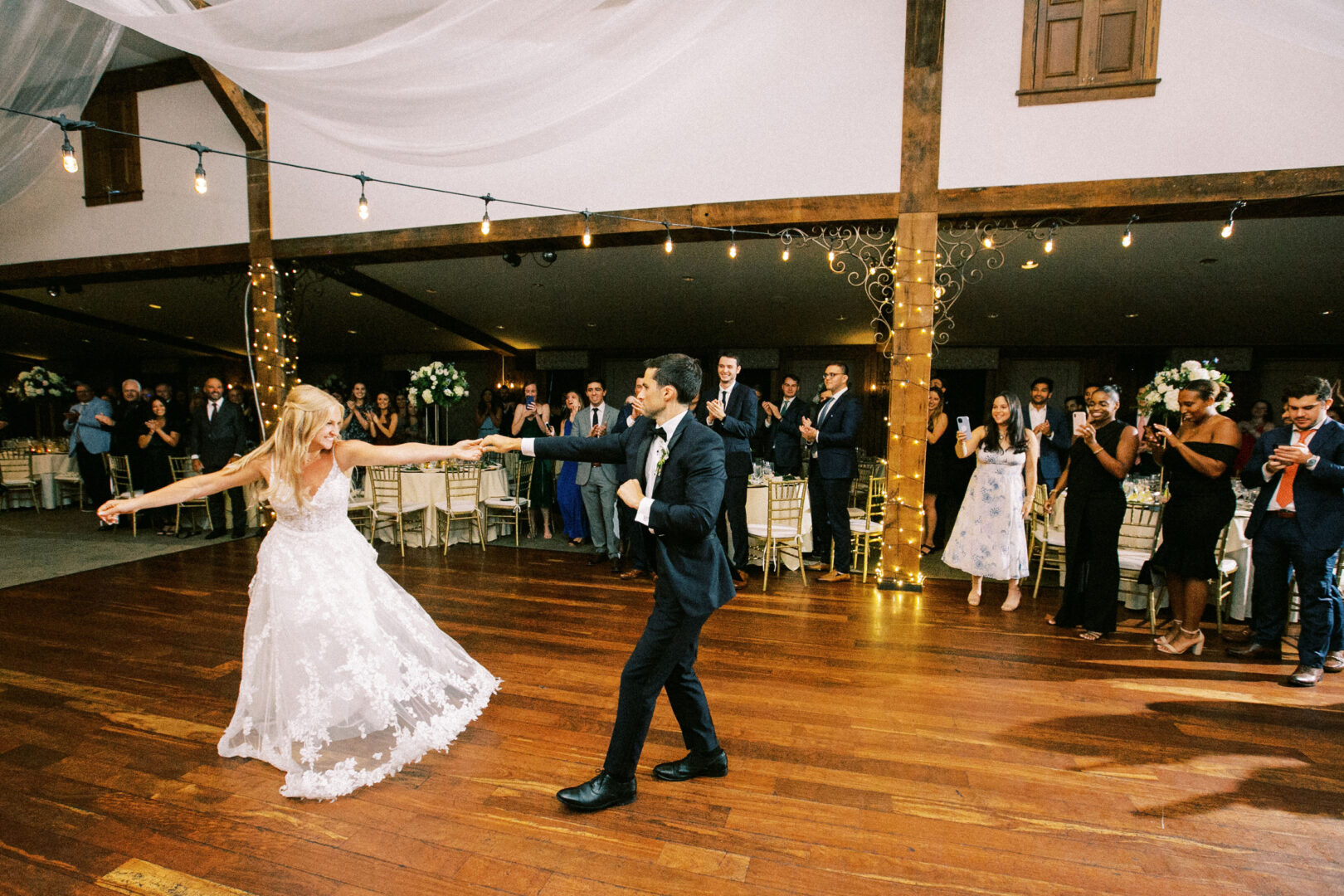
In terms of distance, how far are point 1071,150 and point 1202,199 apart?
90 centimetres

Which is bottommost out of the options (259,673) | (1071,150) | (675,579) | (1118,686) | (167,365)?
(1118,686)

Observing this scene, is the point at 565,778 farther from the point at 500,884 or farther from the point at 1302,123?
the point at 1302,123

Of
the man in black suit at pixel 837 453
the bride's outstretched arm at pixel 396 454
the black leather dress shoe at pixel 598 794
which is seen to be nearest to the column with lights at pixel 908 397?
the man in black suit at pixel 837 453

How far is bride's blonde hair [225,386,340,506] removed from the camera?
7.57ft

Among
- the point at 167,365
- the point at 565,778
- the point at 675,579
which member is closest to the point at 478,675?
the point at 565,778

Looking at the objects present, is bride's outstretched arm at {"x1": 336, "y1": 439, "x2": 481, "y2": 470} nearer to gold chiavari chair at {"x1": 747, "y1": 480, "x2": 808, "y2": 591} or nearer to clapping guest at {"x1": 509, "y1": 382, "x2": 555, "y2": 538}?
gold chiavari chair at {"x1": 747, "y1": 480, "x2": 808, "y2": 591}

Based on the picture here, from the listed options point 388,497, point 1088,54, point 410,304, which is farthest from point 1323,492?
point 410,304

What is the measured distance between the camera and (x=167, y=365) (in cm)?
1491

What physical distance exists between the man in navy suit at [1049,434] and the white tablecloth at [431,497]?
515 cm

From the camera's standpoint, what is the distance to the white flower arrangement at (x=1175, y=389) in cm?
358

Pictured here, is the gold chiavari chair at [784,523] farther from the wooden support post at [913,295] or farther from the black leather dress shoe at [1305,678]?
the black leather dress shoe at [1305,678]

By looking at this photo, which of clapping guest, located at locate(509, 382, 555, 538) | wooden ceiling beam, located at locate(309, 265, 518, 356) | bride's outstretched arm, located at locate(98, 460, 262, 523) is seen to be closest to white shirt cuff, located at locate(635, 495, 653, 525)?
bride's outstretched arm, located at locate(98, 460, 262, 523)

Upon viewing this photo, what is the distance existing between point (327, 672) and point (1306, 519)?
4.82m

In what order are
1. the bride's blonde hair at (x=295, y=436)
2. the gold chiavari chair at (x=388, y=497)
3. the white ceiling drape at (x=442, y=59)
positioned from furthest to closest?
the gold chiavari chair at (x=388, y=497) < the white ceiling drape at (x=442, y=59) < the bride's blonde hair at (x=295, y=436)
